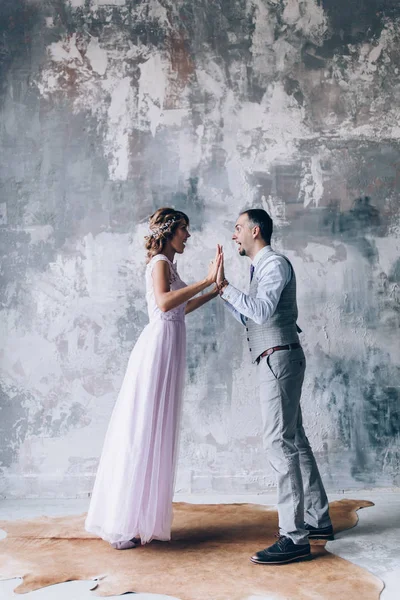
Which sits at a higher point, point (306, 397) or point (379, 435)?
point (306, 397)

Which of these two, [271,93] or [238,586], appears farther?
[271,93]

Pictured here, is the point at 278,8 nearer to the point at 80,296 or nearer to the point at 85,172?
the point at 85,172

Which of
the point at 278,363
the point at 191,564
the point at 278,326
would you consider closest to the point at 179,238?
the point at 278,326

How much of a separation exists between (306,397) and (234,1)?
10.8 feet

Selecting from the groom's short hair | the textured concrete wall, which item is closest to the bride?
the groom's short hair

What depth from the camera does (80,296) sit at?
462 cm

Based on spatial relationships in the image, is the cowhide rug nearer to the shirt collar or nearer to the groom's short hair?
the shirt collar

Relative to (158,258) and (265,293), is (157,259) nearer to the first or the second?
(158,258)

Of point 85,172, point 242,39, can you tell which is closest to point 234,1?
point 242,39

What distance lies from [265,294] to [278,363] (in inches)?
15.3

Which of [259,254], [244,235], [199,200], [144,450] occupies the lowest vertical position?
[144,450]

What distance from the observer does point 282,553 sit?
2.99 metres

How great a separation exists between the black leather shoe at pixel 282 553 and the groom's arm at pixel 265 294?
118 centimetres

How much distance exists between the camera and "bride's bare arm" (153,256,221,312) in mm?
3359
